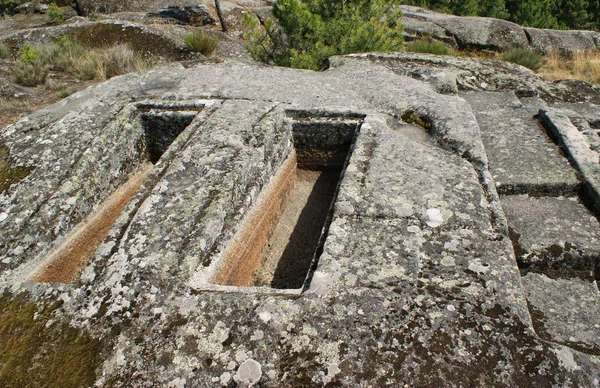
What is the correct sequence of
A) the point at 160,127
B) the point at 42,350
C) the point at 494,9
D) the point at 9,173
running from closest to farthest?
the point at 42,350
the point at 9,173
the point at 160,127
the point at 494,9

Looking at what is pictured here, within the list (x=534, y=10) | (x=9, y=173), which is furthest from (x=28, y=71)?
(x=534, y=10)

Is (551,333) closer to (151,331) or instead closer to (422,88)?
(151,331)

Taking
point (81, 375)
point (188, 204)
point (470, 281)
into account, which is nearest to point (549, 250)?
point (470, 281)

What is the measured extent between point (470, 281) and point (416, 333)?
39cm

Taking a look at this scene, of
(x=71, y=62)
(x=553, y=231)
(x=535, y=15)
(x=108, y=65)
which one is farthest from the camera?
(x=535, y=15)

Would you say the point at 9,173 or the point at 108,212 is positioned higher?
the point at 9,173

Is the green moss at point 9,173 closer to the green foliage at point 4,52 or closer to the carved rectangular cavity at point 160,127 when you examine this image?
the carved rectangular cavity at point 160,127

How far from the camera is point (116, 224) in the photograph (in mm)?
2285

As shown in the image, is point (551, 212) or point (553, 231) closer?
point (553, 231)

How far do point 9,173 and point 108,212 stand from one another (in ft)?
2.33

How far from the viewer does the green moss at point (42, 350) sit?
1607 millimetres

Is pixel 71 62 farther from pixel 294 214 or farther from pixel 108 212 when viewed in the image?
pixel 294 214

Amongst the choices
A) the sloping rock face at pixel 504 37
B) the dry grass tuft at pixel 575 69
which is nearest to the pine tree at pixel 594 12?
the sloping rock face at pixel 504 37

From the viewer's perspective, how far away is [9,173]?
2.85 meters
